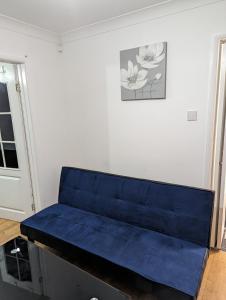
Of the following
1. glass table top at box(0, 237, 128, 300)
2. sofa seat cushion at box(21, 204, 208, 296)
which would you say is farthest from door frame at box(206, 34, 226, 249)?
glass table top at box(0, 237, 128, 300)

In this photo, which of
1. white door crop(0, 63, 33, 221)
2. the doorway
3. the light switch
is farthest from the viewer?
white door crop(0, 63, 33, 221)

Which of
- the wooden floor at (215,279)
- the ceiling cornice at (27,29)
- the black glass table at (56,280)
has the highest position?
the ceiling cornice at (27,29)

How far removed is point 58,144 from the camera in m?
2.81

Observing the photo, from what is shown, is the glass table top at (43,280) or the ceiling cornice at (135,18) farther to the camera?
the ceiling cornice at (135,18)

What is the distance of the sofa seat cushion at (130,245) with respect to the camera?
137 centimetres

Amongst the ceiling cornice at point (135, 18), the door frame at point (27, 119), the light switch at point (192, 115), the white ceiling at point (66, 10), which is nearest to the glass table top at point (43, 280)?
the door frame at point (27, 119)

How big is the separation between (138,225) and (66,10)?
209cm

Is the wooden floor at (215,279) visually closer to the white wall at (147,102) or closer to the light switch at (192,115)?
the white wall at (147,102)

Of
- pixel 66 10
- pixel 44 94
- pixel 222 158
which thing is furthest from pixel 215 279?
pixel 66 10

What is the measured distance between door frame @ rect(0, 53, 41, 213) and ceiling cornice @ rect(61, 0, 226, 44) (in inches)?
26.1

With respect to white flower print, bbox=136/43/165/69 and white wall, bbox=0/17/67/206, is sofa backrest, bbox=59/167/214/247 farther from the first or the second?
white flower print, bbox=136/43/165/69

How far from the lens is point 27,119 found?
2432mm

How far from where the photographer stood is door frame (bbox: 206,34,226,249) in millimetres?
1838

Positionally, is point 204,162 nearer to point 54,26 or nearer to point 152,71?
point 152,71
